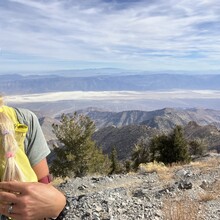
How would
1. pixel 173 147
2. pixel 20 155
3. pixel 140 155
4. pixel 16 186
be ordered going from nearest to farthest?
1. pixel 16 186
2. pixel 20 155
3. pixel 173 147
4. pixel 140 155

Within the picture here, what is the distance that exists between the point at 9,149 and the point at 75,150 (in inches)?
1369

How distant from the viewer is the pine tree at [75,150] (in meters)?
35.5

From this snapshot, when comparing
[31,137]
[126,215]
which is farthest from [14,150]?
[126,215]

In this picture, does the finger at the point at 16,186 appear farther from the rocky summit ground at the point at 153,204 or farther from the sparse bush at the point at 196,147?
the sparse bush at the point at 196,147

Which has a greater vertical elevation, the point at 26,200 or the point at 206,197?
the point at 26,200

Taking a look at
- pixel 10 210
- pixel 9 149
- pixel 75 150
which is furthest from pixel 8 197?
pixel 75 150

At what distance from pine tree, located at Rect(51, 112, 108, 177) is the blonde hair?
33.3 meters

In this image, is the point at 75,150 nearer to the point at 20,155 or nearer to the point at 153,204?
the point at 153,204

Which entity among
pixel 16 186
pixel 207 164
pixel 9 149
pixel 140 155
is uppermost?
pixel 9 149

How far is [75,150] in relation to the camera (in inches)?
1428

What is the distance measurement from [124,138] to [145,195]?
150175mm

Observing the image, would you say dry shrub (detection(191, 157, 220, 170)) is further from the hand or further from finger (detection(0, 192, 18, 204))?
finger (detection(0, 192, 18, 204))

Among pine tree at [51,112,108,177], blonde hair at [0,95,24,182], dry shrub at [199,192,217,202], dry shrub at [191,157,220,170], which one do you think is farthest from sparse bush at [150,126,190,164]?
blonde hair at [0,95,24,182]

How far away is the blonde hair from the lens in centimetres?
175
